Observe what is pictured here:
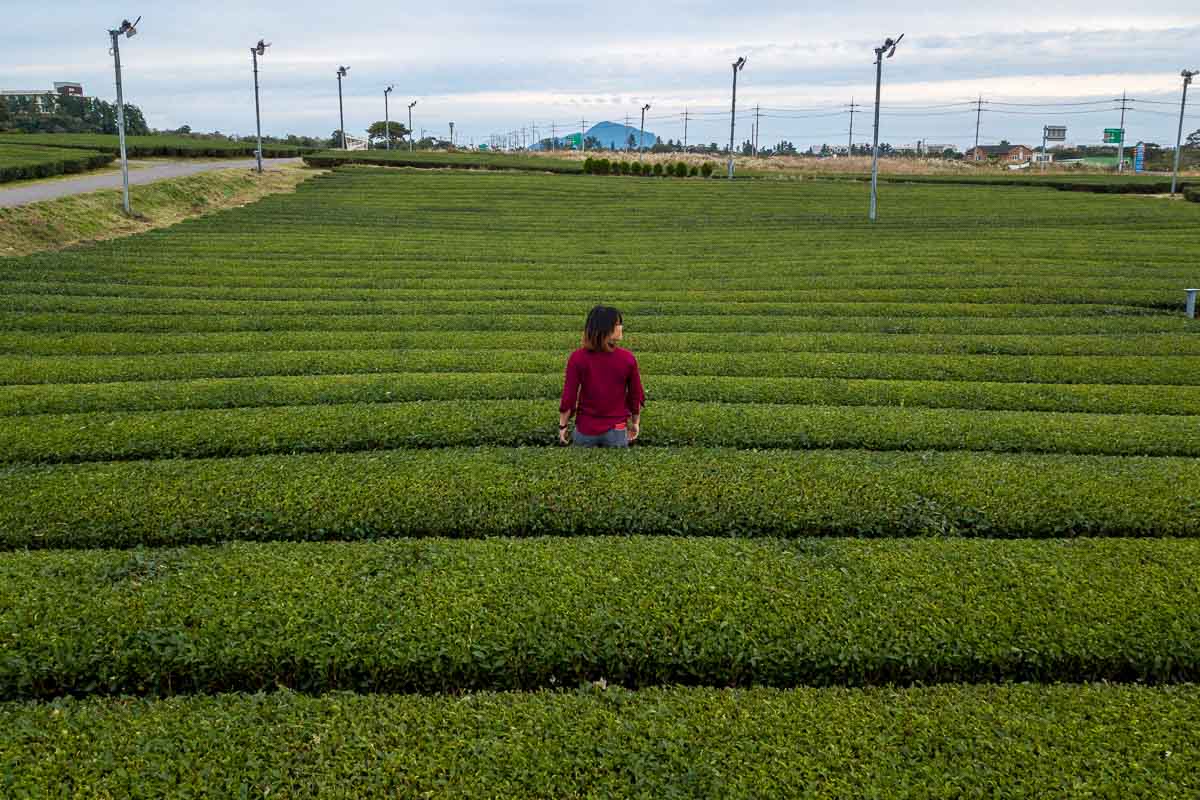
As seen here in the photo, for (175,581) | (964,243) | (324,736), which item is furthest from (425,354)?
(964,243)

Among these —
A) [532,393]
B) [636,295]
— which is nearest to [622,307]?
[636,295]

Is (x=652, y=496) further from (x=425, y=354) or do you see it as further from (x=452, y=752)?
(x=425, y=354)

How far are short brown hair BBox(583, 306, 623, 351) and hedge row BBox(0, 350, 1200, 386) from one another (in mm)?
5285

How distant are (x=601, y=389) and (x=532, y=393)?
358 cm

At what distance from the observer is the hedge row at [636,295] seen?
1927cm

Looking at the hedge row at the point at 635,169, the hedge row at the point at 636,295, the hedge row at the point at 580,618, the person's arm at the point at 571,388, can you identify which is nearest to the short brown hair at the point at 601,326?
the person's arm at the point at 571,388

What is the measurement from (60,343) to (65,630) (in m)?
10.7

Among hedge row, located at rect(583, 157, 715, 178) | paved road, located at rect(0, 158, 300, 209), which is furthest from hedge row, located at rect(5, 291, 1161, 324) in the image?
hedge row, located at rect(583, 157, 715, 178)

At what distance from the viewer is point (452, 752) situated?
4910 millimetres

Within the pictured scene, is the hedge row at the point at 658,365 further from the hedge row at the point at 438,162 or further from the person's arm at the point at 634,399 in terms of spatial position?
the hedge row at the point at 438,162

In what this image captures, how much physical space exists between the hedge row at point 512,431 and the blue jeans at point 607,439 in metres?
0.92

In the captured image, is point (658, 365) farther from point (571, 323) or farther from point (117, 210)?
point (117, 210)

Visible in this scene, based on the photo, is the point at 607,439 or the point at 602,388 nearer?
the point at 602,388

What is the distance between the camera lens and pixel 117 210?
30.2 meters
